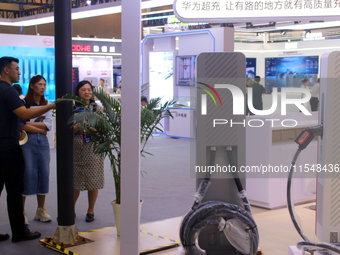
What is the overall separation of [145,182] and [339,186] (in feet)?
12.0

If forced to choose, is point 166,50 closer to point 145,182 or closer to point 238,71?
point 145,182

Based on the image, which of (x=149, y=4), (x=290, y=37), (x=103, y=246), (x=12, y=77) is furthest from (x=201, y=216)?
(x=290, y=37)

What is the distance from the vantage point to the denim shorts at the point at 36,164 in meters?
3.92

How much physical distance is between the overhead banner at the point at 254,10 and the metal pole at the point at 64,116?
117cm

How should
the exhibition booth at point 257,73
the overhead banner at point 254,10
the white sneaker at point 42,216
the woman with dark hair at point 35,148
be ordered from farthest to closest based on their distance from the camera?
the exhibition booth at point 257,73 < the white sneaker at point 42,216 < the woman with dark hair at point 35,148 < the overhead banner at point 254,10

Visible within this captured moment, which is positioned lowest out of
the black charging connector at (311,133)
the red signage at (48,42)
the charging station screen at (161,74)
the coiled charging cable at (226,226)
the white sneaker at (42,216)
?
the white sneaker at (42,216)

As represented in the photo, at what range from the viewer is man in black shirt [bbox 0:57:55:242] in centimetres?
337

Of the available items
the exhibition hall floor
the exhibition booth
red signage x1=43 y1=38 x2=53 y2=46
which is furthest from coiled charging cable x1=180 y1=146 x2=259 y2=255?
red signage x1=43 y1=38 x2=53 y2=46

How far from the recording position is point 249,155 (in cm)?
458

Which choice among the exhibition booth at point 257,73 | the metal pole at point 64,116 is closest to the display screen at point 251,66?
the exhibition booth at point 257,73

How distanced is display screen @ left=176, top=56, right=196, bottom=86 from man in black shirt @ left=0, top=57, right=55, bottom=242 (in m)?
6.19

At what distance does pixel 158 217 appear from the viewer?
425 cm

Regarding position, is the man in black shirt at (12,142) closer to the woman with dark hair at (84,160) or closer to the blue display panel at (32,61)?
the woman with dark hair at (84,160)

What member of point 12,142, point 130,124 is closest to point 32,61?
point 12,142
